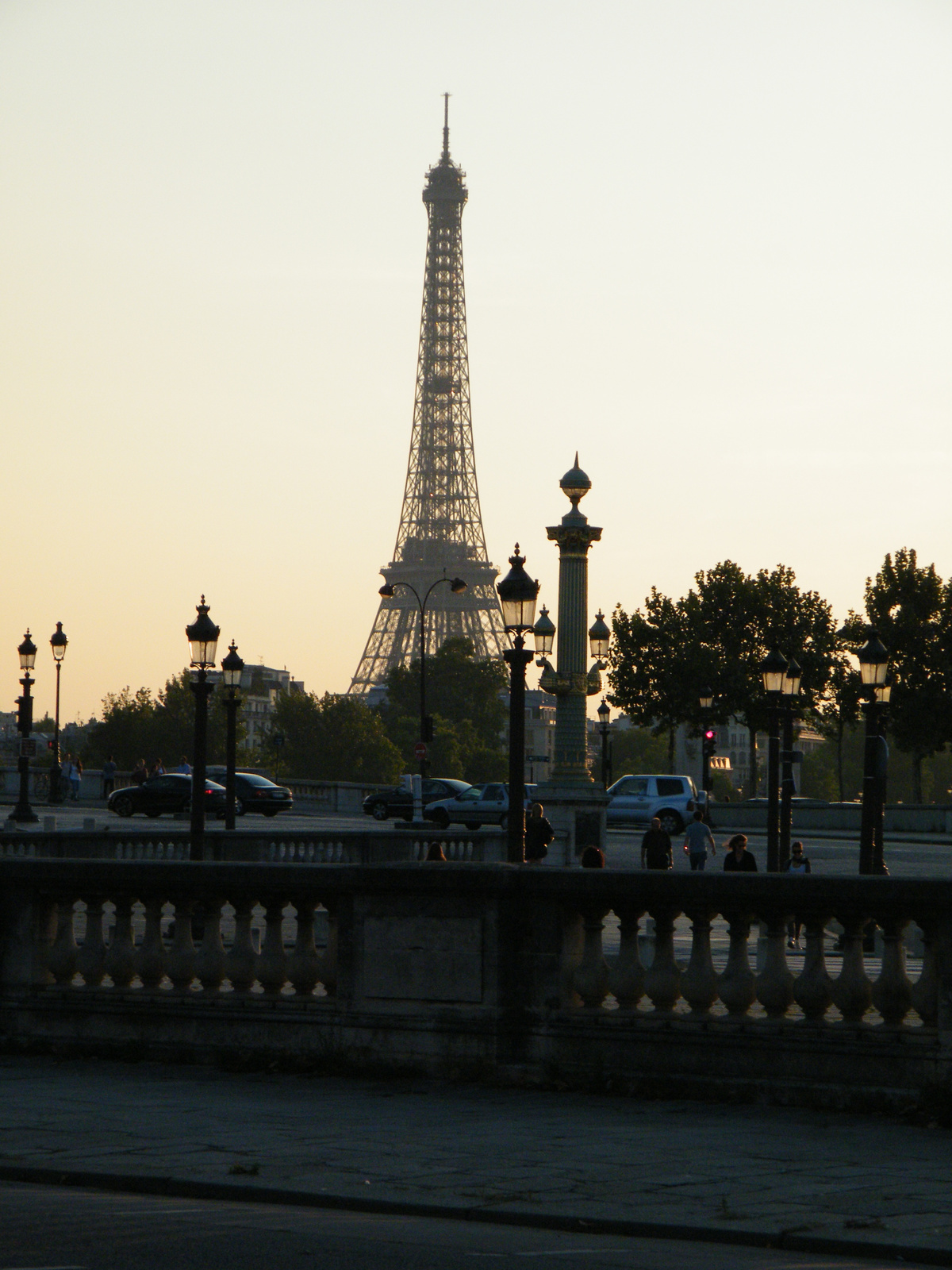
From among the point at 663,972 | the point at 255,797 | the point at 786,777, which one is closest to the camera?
the point at 663,972

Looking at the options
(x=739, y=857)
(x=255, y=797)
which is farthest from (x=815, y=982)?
(x=255, y=797)

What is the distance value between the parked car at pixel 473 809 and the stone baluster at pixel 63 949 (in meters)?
41.5

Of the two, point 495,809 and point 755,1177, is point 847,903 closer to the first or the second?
point 755,1177

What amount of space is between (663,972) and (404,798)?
49.9 m

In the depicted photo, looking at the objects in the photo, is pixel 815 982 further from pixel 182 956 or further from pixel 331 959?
pixel 182 956

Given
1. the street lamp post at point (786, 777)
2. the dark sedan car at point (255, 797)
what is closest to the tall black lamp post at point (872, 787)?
the street lamp post at point (786, 777)

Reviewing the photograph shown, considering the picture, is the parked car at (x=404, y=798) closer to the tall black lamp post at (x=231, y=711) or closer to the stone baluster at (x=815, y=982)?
the tall black lamp post at (x=231, y=711)

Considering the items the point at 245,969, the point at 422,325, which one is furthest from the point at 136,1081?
the point at 422,325

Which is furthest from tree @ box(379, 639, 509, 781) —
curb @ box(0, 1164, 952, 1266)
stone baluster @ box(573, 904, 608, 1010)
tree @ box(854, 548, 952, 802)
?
curb @ box(0, 1164, 952, 1266)

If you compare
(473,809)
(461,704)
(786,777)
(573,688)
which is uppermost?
(461,704)

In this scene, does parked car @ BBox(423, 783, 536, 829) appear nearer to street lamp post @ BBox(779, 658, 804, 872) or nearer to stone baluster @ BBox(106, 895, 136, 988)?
street lamp post @ BBox(779, 658, 804, 872)

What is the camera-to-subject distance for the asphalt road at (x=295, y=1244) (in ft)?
22.5

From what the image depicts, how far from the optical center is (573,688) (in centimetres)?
4025

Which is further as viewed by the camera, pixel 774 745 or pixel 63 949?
pixel 774 745
